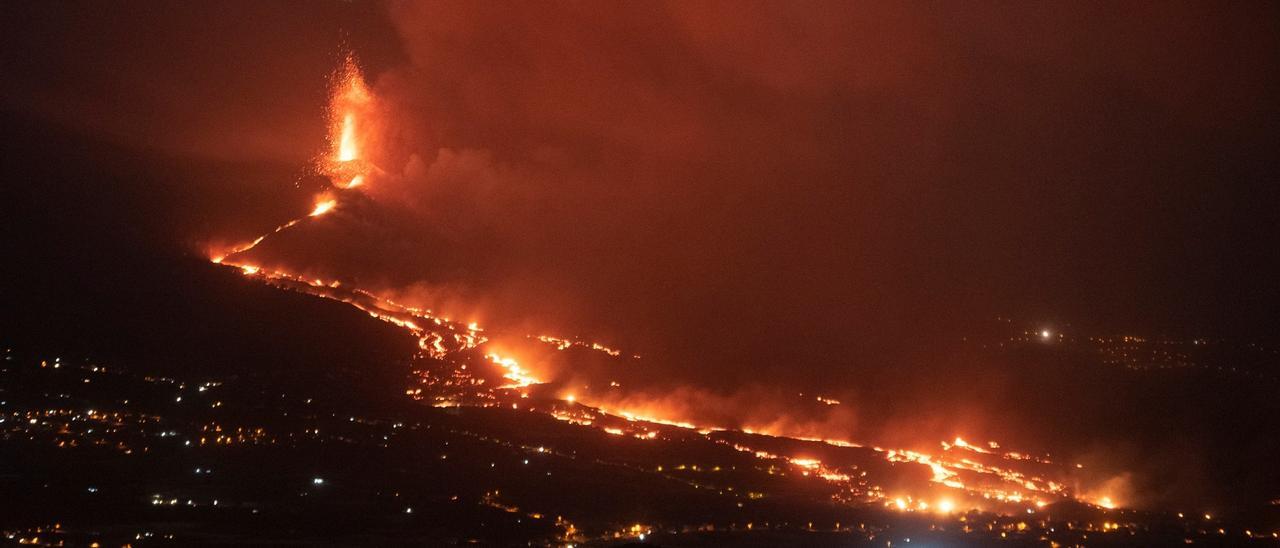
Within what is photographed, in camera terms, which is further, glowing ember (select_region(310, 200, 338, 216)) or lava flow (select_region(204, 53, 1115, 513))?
glowing ember (select_region(310, 200, 338, 216))

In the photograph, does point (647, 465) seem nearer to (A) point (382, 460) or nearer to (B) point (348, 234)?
(A) point (382, 460)

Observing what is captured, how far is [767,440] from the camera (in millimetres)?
43812

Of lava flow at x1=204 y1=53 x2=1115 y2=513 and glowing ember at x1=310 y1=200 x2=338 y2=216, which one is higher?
glowing ember at x1=310 y1=200 x2=338 y2=216

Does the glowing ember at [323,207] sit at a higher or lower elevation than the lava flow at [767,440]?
higher

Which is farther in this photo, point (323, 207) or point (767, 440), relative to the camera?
point (323, 207)

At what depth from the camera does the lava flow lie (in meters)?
39.3

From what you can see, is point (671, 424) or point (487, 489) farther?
point (671, 424)

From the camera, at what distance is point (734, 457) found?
4078 cm

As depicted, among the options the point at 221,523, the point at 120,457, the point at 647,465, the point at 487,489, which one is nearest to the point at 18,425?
the point at 120,457

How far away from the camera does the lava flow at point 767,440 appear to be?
3934cm

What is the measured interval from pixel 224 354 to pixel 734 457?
2099 cm

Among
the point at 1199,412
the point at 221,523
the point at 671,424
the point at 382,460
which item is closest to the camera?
the point at 221,523

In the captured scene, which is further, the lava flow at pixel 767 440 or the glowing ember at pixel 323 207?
the glowing ember at pixel 323 207

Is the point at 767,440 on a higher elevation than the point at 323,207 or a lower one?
lower
